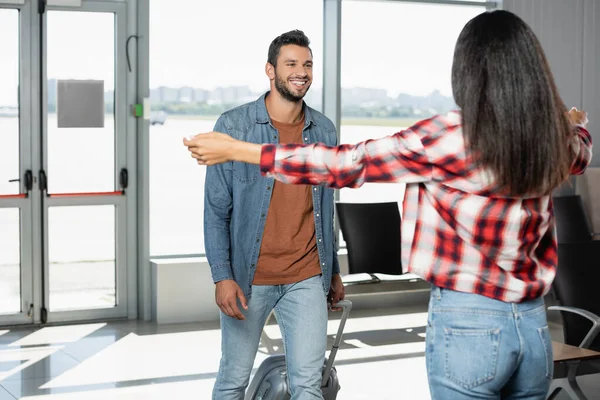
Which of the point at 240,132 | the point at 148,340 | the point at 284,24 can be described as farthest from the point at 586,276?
the point at 284,24

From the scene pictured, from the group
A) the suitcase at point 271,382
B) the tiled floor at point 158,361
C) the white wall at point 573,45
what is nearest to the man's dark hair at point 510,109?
the suitcase at point 271,382

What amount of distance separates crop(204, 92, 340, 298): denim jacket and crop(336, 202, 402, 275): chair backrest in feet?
11.4

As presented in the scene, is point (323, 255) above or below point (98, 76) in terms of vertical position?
below

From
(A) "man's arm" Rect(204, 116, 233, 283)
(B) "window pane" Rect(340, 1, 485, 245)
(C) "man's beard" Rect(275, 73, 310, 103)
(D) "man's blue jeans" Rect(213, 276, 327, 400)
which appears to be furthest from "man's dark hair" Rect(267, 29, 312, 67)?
(B) "window pane" Rect(340, 1, 485, 245)

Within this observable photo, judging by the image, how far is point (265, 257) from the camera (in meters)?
3.27


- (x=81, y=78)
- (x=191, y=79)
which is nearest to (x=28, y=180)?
(x=81, y=78)

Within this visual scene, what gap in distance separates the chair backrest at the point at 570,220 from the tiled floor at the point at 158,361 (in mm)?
1246

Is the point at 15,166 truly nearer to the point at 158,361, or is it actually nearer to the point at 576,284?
the point at 158,361

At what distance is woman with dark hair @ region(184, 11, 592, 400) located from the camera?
1.80 m

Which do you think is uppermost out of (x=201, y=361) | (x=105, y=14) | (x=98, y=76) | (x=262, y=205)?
(x=105, y=14)

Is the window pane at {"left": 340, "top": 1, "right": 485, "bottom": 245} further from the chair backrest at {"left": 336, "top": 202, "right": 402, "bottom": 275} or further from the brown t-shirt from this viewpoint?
the brown t-shirt

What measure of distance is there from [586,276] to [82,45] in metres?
4.39

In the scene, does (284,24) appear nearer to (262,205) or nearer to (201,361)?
(201,361)

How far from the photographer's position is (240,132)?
131 inches
